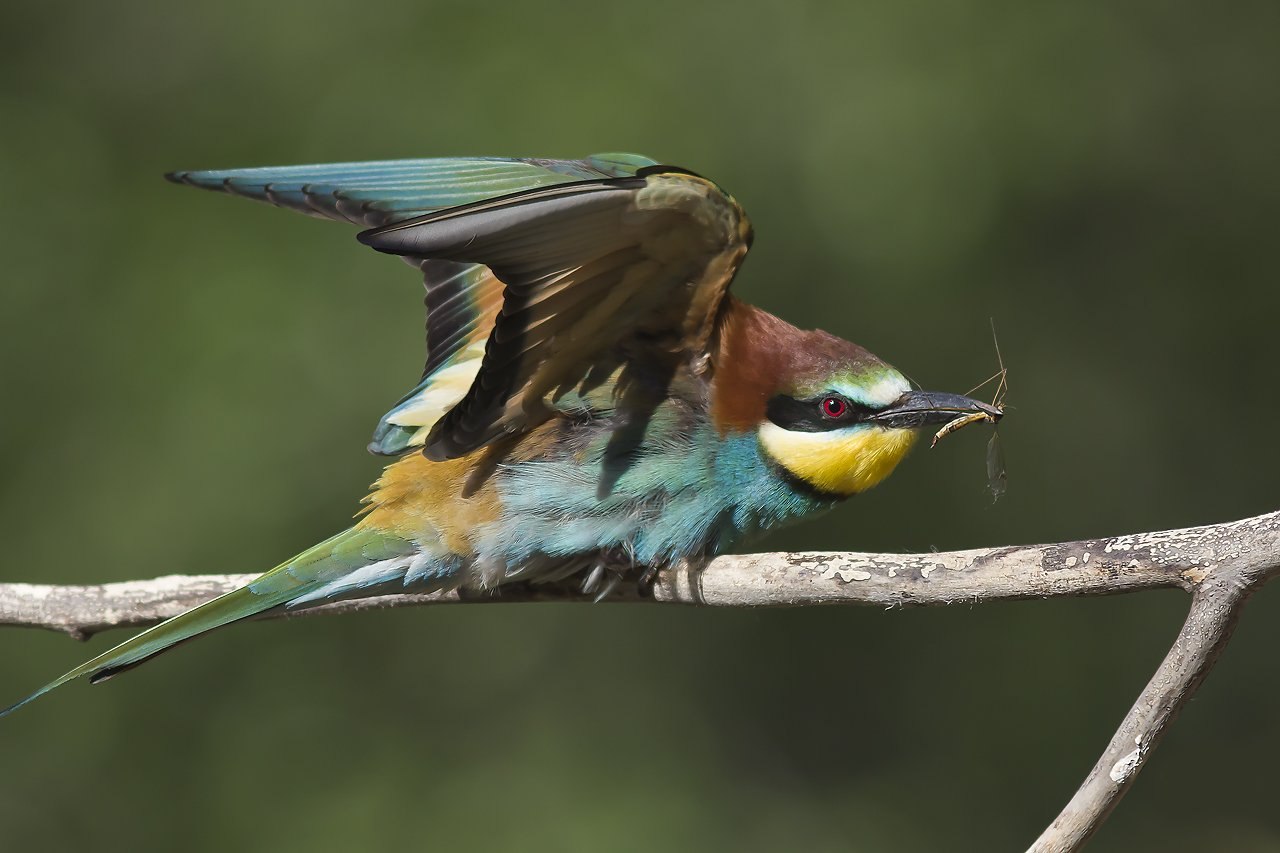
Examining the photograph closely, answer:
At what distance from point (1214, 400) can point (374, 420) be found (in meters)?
2.58

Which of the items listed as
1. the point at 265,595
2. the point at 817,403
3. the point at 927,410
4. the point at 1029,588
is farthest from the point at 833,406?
the point at 265,595

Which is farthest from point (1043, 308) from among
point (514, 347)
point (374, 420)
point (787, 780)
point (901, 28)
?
point (514, 347)

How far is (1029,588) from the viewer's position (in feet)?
5.51

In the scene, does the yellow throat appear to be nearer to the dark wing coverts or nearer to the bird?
the bird

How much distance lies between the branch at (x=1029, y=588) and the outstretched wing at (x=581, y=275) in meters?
0.34

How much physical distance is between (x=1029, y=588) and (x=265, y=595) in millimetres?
1096

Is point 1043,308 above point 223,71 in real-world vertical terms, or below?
below

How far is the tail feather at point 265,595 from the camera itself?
6.69 feet

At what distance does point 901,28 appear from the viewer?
3.83m

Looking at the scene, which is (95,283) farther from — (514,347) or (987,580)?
(987,580)

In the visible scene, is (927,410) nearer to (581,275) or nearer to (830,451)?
(830,451)

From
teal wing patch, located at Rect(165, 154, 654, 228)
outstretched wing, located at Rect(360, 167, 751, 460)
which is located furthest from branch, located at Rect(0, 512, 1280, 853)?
teal wing patch, located at Rect(165, 154, 654, 228)

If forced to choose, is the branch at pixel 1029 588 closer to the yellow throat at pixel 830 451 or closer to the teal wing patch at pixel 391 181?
the yellow throat at pixel 830 451

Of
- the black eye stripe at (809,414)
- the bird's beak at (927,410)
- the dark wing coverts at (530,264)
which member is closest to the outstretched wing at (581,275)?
the dark wing coverts at (530,264)
